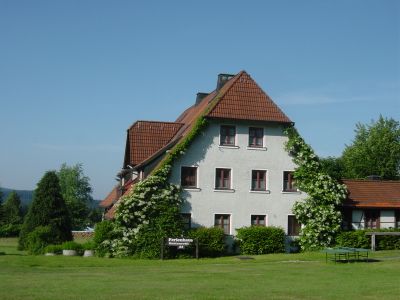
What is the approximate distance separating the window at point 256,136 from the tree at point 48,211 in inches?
646

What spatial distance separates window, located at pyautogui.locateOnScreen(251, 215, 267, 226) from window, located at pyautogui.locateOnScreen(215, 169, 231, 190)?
254cm

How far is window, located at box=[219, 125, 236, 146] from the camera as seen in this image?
38.6m

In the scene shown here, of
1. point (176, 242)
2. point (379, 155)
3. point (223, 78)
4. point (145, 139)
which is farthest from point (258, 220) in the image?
point (379, 155)

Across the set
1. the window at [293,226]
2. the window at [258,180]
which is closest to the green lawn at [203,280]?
the window at [293,226]

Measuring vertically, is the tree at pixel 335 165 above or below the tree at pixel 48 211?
above

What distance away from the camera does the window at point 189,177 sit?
123ft

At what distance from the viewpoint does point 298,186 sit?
39469mm

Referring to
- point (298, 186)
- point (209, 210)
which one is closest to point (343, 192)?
point (298, 186)

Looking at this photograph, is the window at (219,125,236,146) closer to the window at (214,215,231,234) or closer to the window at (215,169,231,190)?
the window at (215,169,231,190)

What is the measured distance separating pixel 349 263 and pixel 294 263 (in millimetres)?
2563

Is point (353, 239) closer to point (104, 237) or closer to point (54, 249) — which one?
point (104, 237)

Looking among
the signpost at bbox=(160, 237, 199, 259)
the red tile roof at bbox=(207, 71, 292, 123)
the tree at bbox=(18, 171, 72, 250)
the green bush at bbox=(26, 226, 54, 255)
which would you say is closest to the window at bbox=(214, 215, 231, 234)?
the signpost at bbox=(160, 237, 199, 259)

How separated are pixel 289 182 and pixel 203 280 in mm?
19178

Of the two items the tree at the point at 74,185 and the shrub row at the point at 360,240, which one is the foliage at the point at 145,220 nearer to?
the shrub row at the point at 360,240
